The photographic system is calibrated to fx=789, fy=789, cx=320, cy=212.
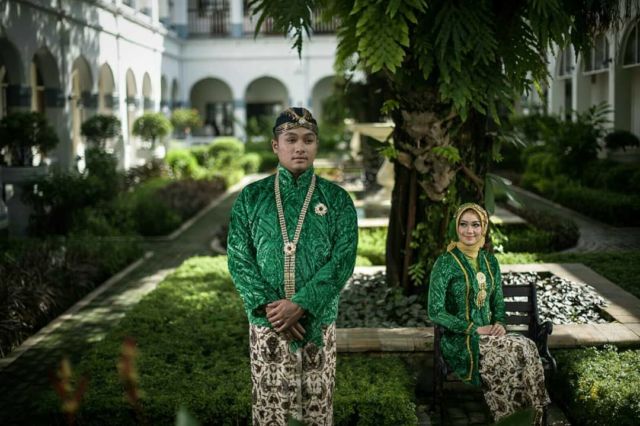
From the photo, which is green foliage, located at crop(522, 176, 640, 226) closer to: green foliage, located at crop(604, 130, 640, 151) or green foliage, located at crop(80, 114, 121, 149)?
green foliage, located at crop(604, 130, 640, 151)

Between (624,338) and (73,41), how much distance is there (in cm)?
1369

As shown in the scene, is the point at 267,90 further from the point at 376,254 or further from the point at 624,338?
the point at 624,338

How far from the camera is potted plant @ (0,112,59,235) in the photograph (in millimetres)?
11297

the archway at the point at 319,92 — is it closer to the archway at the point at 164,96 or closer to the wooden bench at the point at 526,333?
the archway at the point at 164,96

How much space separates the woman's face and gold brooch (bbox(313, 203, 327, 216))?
1028 mm

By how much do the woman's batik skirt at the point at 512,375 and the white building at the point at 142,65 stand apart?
3.89 m

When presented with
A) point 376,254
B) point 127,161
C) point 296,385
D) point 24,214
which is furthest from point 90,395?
point 127,161

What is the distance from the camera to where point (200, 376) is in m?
4.76

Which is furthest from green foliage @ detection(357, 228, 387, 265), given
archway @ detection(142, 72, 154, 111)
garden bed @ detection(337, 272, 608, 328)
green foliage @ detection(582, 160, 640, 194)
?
archway @ detection(142, 72, 154, 111)

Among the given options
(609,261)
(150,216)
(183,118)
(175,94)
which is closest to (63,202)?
(150,216)

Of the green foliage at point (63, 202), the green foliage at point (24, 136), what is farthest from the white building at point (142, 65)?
the green foliage at point (63, 202)

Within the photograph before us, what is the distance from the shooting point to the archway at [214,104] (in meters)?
31.6

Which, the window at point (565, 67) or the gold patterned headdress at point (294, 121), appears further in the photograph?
the window at point (565, 67)

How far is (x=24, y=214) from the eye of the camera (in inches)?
450
